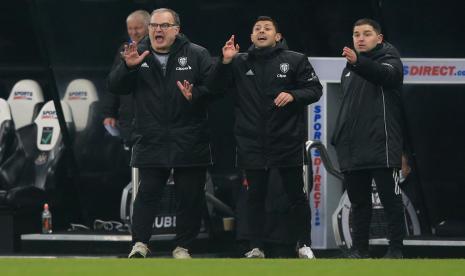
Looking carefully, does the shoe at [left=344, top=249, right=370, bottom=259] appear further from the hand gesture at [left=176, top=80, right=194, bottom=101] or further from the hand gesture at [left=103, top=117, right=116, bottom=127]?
the hand gesture at [left=103, top=117, right=116, bottom=127]

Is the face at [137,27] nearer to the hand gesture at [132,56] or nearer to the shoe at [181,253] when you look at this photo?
the hand gesture at [132,56]

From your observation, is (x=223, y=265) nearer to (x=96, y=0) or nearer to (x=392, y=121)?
(x=392, y=121)

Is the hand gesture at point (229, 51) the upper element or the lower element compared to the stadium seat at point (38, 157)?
upper

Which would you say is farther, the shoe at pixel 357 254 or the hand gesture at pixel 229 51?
the shoe at pixel 357 254

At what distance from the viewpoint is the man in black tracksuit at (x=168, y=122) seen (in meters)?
12.5

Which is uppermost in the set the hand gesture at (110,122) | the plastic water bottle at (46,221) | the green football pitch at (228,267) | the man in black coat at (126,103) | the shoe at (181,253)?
the man in black coat at (126,103)

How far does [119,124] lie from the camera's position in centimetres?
1473

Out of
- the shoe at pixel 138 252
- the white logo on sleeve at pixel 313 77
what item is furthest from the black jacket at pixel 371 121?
the shoe at pixel 138 252

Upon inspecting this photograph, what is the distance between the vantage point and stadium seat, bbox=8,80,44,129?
1700 centimetres

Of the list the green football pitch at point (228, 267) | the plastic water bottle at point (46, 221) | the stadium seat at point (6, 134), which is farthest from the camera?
the stadium seat at point (6, 134)

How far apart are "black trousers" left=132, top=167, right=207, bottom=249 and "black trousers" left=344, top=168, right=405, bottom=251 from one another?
47.1 inches

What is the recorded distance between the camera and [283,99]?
12.6 m

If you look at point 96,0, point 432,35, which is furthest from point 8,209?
point 432,35

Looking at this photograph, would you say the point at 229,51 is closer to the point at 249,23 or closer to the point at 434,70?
the point at 434,70
